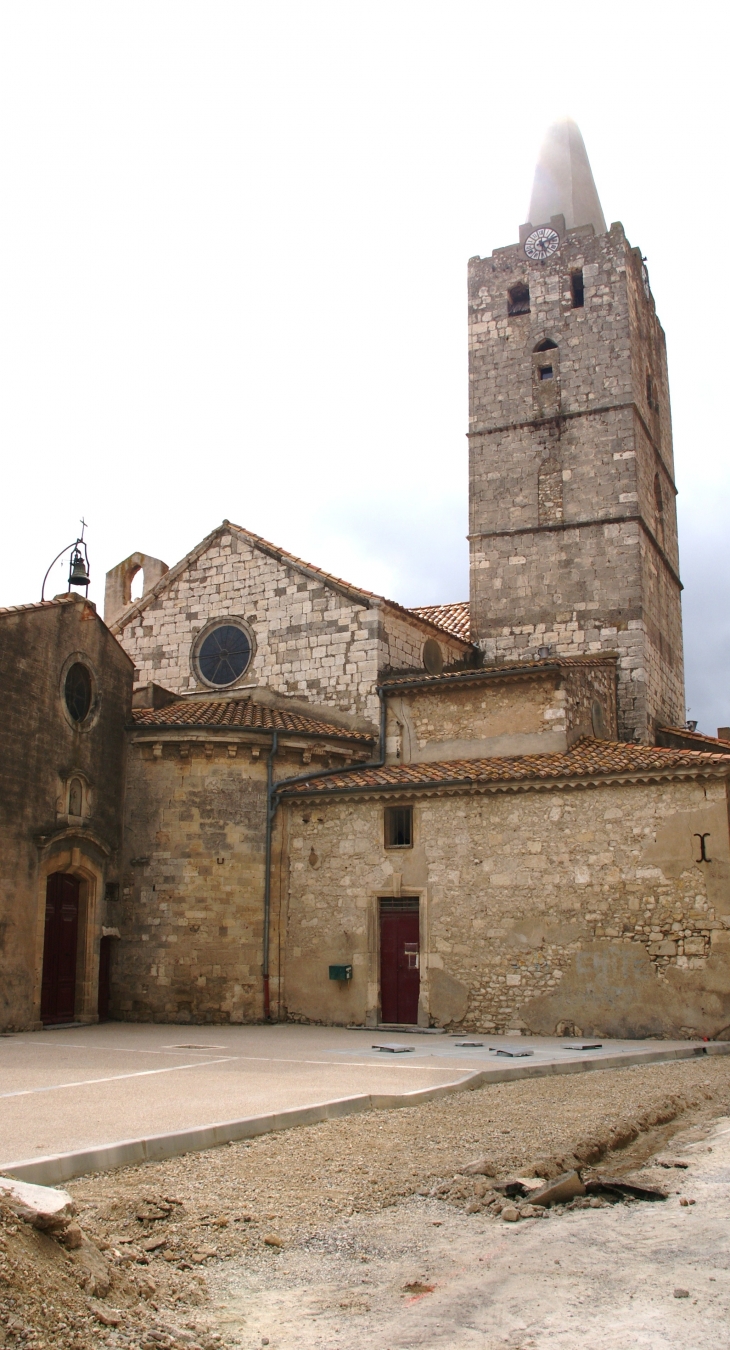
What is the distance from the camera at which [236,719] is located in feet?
68.2

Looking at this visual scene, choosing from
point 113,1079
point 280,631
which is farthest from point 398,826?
point 113,1079

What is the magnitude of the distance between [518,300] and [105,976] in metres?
20.1

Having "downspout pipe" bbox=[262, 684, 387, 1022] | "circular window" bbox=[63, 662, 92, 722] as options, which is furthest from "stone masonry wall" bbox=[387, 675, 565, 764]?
"circular window" bbox=[63, 662, 92, 722]

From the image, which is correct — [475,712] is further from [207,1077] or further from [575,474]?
[207,1077]

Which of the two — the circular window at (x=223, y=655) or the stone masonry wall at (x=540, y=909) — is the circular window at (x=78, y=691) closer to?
the stone masonry wall at (x=540, y=909)

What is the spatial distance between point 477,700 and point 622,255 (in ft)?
44.1

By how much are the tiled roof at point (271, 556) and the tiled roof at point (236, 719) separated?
289 centimetres

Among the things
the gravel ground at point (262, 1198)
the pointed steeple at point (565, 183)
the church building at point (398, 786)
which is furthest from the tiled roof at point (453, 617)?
the gravel ground at point (262, 1198)

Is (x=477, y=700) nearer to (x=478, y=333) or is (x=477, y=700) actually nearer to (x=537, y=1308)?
(x=478, y=333)

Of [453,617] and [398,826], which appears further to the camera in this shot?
[453,617]

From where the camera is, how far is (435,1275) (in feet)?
18.4

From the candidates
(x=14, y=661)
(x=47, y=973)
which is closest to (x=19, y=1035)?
(x=47, y=973)

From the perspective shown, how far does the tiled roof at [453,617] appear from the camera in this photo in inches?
1077

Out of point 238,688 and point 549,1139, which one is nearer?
point 549,1139
